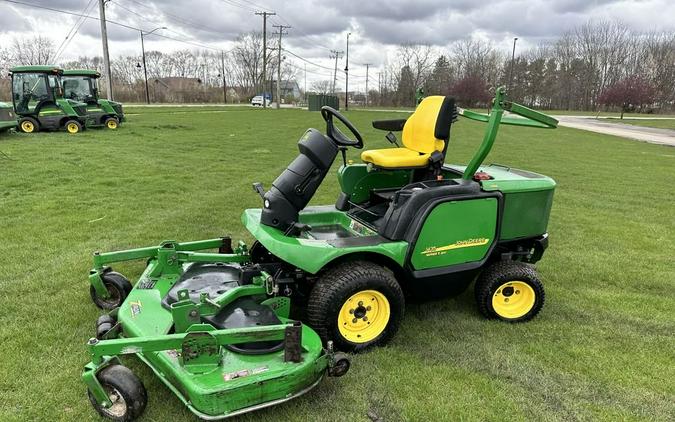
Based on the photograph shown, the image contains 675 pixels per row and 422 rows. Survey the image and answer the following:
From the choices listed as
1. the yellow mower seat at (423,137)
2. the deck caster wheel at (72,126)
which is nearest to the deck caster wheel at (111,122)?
the deck caster wheel at (72,126)

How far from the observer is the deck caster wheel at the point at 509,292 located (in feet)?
12.2

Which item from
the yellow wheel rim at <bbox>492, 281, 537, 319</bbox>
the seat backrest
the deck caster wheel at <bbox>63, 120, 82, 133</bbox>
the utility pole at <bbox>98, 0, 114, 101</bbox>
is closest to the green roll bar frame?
the seat backrest

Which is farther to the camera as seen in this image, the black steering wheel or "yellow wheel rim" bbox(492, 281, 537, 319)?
"yellow wheel rim" bbox(492, 281, 537, 319)

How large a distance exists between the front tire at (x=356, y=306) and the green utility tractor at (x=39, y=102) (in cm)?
1563

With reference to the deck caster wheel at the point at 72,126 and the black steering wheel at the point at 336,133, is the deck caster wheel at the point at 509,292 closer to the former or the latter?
the black steering wheel at the point at 336,133

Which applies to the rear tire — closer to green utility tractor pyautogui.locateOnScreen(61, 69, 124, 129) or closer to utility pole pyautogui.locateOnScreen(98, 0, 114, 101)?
green utility tractor pyautogui.locateOnScreen(61, 69, 124, 129)

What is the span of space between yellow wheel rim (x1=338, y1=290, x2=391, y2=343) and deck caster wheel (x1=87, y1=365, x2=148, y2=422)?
125 cm

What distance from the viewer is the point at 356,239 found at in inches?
132

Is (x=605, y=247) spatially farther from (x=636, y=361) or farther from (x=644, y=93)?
(x=644, y=93)

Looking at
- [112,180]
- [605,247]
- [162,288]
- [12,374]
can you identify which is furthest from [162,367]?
[112,180]

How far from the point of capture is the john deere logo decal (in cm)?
339

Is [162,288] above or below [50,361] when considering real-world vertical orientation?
above

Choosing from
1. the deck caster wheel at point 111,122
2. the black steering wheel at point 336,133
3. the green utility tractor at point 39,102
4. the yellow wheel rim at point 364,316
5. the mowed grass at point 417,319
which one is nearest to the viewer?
the mowed grass at point 417,319

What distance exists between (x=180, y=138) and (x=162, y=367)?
13693mm
